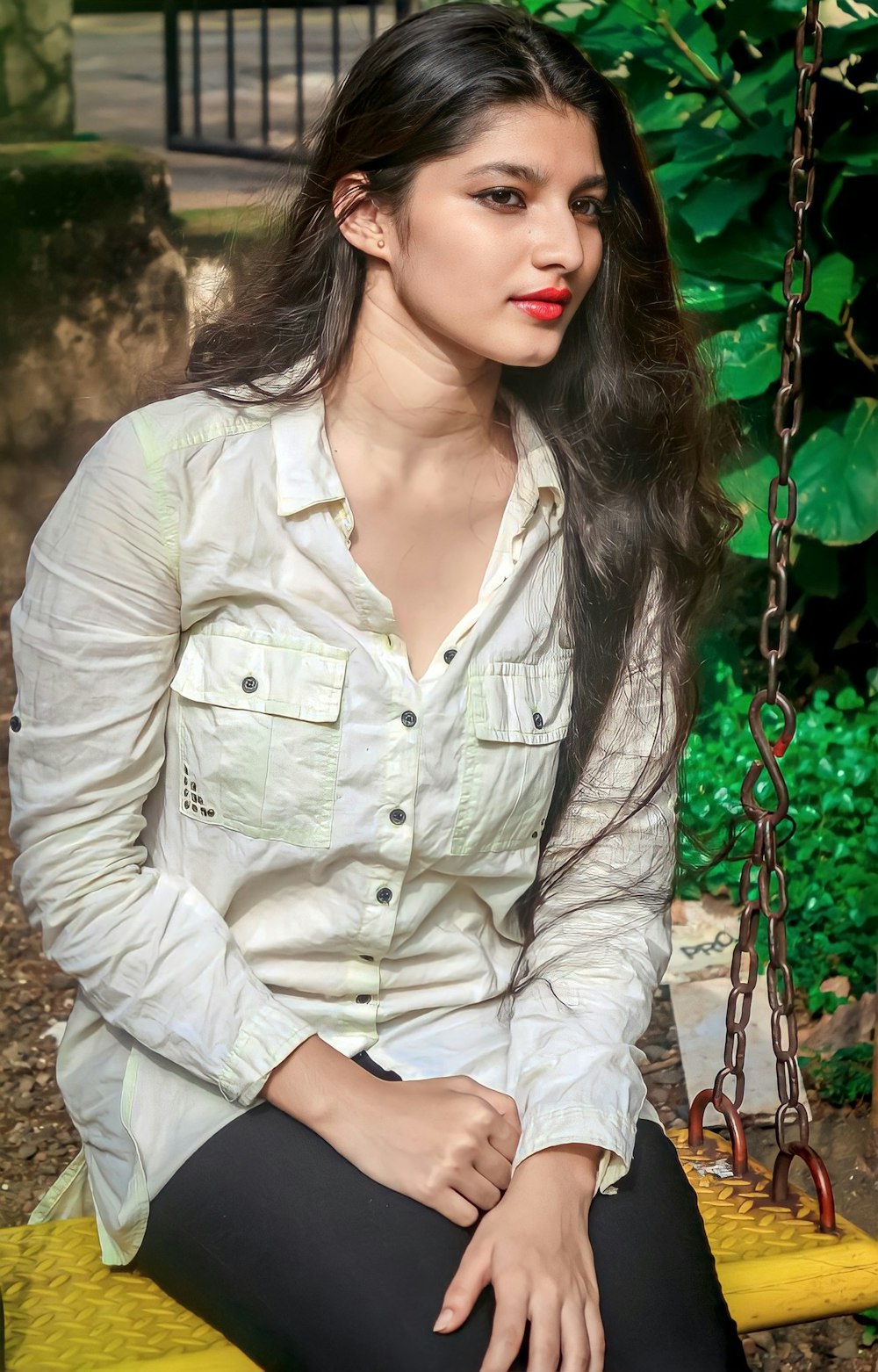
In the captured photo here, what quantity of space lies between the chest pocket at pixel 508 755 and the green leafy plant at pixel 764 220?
1.64 meters

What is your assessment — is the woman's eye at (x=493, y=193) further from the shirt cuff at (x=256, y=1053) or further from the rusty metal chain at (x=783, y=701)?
the shirt cuff at (x=256, y=1053)

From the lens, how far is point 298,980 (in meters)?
1.65

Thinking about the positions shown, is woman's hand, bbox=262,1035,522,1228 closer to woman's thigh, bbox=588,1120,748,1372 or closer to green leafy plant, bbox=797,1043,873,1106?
woman's thigh, bbox=588,1120,748,1372

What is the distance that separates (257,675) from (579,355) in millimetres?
560

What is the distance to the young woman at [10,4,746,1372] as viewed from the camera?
147 centimetres

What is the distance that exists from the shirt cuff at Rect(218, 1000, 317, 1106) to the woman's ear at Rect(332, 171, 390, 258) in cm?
79

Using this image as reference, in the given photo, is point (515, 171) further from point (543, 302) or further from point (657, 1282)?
point (657, 1282)

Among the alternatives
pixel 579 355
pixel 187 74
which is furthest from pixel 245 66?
pixel 579 355

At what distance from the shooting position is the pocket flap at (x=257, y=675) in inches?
62.4

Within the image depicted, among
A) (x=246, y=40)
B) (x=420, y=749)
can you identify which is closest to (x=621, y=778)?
(x=420, y=749)

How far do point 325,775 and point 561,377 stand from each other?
1.87ft

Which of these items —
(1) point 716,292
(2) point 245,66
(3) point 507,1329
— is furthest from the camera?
(2) point 245,66

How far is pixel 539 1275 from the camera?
1412 mm

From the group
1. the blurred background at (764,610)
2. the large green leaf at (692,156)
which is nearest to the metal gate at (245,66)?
the blurred background at (764,610)
